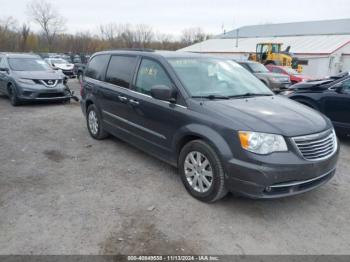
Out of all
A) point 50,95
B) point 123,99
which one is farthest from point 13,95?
point 123,99

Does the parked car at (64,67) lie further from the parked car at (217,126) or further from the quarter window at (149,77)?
the quarter window at (149,77)

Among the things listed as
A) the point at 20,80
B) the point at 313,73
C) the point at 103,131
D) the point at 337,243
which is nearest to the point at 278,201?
the point at 337,243

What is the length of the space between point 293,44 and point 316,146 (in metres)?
36.8

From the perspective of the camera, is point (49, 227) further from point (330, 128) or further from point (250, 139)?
point (330, 128)

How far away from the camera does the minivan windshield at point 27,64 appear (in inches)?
399

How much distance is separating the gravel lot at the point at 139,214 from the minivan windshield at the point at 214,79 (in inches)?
54.1

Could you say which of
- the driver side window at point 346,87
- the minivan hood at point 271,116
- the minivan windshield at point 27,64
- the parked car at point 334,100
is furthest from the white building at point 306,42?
the minivan hood at point 271,116

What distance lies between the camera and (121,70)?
5164 millimetres

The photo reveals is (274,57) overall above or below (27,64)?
above

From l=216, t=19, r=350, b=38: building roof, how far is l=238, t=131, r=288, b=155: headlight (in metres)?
40.0

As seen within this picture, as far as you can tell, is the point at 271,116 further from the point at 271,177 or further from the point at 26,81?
the point at 26,81

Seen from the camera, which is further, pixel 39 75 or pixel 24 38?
pixel 24 38

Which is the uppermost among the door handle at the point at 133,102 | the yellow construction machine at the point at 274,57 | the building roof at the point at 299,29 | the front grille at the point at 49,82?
the building roof at the point at 299,29

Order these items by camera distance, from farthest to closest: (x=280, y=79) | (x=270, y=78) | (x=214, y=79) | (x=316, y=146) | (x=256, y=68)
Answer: (x=256, y=68) → (x=280, y=79) → (x=270, y=78) → (x=214, y=79) → (x=316, y=146)
